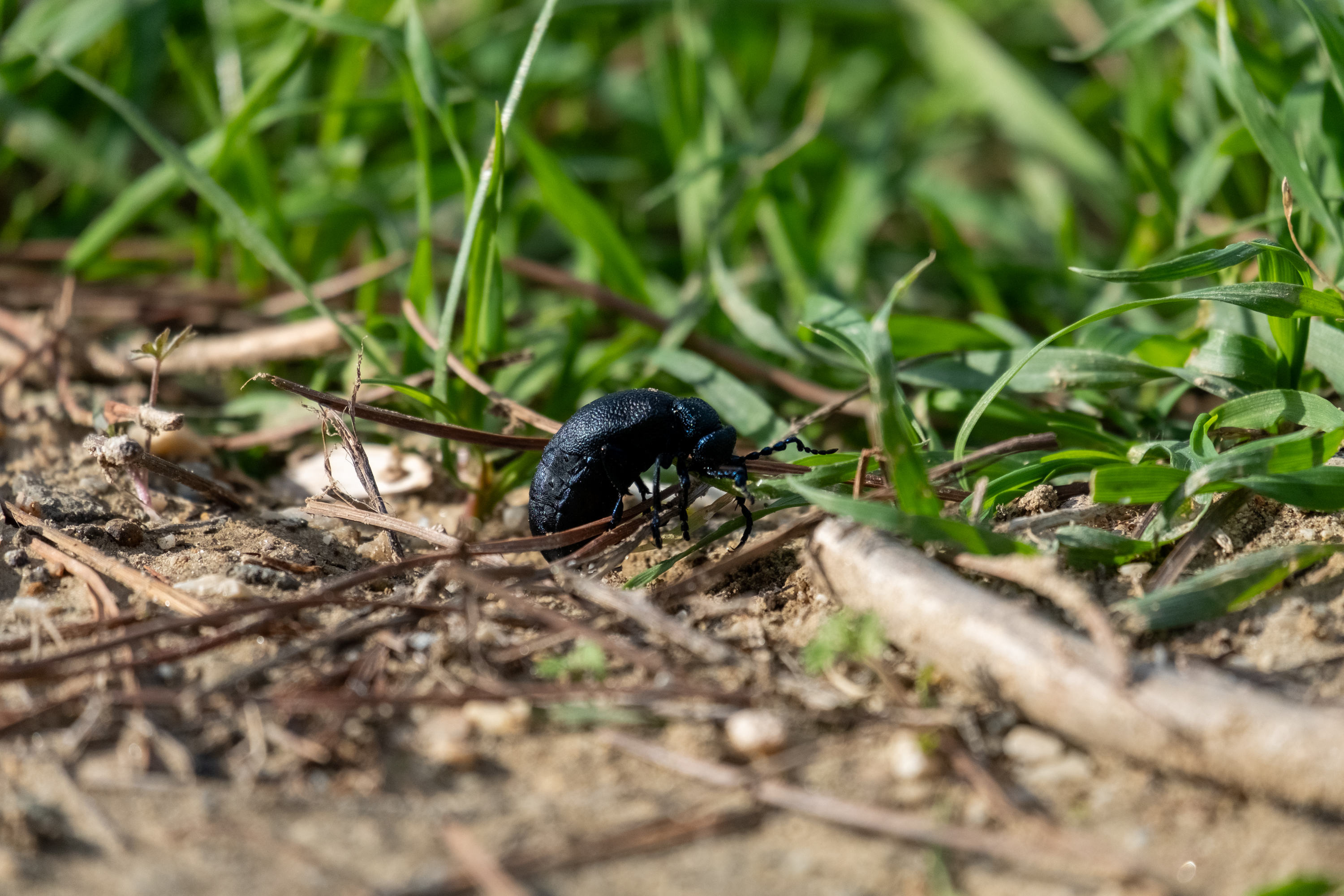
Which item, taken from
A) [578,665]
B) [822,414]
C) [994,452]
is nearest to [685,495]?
[822,414]

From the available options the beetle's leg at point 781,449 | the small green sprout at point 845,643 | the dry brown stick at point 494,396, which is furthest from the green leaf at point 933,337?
the small green sprout at point 845,643

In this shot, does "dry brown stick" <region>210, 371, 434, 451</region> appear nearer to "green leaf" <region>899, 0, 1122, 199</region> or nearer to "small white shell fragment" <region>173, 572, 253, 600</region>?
"small white shell fragment" <region>173, 572, 253, 600</region>

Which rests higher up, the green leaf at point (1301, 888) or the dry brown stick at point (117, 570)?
the dry brown stick at point (117, 570)

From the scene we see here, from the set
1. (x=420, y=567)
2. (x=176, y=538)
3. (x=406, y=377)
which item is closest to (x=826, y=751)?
(x=420, y=567)

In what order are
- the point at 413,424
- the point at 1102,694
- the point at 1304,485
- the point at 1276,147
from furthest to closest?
the point at 1276,147 → the point at 413,424 → the point at 1304,485 → the point at 1102,694

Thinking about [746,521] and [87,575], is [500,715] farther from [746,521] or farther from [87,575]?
[87,575]

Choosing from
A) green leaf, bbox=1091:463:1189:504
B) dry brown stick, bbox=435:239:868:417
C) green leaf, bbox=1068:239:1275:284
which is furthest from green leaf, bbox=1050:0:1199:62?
green leaf, bbox=1091:463:1189:504

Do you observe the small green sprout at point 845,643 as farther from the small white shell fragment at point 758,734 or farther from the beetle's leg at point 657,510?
the beetle's leg at point 657,510
